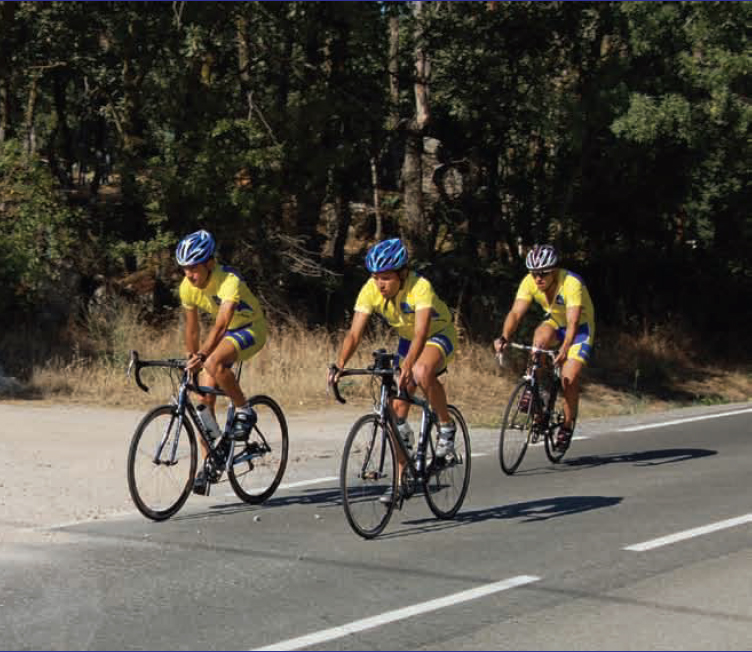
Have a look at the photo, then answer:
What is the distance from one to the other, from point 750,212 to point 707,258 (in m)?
2.26

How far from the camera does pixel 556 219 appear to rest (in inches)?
1053

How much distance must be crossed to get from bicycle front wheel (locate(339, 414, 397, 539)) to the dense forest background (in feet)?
37.8

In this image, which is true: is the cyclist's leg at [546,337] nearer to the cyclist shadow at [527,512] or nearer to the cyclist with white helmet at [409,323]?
the cyclist shadow at [527,512]

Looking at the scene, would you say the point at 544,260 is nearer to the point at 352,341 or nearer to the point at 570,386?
the point at 570,386

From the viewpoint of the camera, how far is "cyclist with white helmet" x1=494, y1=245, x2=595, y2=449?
37.6 ft

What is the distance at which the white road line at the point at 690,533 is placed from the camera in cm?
817

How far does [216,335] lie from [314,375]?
8775 mm

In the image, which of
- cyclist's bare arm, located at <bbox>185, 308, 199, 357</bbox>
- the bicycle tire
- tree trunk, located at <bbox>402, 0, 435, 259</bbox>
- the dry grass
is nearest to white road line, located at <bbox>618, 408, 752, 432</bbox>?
the dry grass

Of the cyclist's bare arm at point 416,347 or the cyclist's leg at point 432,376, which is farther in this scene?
the cyclist's leg at point 432,376

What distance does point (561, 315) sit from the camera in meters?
11.9

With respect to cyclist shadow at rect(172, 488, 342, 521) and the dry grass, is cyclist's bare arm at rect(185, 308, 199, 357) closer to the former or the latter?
cyclist shadow at rect(172, 488, 342, 521)

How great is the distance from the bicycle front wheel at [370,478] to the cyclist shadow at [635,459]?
3446 mm

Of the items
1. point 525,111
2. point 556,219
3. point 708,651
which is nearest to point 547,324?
point 708,651

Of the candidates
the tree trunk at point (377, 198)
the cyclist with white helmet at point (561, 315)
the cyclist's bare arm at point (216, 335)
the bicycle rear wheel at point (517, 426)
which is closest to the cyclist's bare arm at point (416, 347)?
the cyclist's bare arm at point (216, 335)
